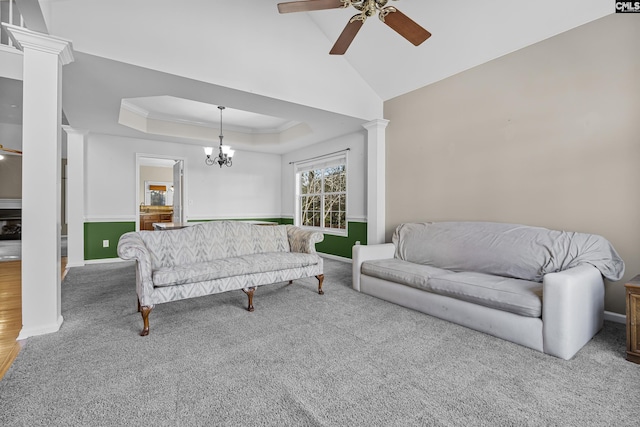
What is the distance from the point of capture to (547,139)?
2992mm

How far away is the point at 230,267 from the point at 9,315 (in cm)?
205

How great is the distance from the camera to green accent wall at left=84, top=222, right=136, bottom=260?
17.8 ft

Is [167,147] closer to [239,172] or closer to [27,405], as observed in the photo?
[239,172]

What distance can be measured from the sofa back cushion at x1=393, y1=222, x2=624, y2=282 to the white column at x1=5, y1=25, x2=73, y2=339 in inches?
138

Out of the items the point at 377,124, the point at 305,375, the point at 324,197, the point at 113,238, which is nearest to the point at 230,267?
the point at 305,375

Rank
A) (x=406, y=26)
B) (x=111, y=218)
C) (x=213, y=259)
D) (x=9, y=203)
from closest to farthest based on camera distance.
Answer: (x=406, y=26)
(x=213, y=259)
(x=111, y=218)
(x=9, y=203)

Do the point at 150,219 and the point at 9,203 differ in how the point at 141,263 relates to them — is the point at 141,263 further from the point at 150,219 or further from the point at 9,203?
the point at 150,219

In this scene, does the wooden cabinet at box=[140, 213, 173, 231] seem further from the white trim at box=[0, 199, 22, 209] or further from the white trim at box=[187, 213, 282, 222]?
the white trim at box=[187, 213, 282, 222]

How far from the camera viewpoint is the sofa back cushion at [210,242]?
3098 mm

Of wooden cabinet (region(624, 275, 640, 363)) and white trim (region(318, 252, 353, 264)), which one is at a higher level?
wooden cabinet (region(624, 275, 640, 363))

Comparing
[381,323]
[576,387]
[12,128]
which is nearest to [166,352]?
[381,323]

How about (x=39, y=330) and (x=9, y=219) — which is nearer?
(x=39, y=330)

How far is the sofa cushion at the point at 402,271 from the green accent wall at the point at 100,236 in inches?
184

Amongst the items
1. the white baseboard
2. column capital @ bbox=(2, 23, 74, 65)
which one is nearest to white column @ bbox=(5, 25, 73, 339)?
column capital @ bbox=(2, 23, 74, 65)
